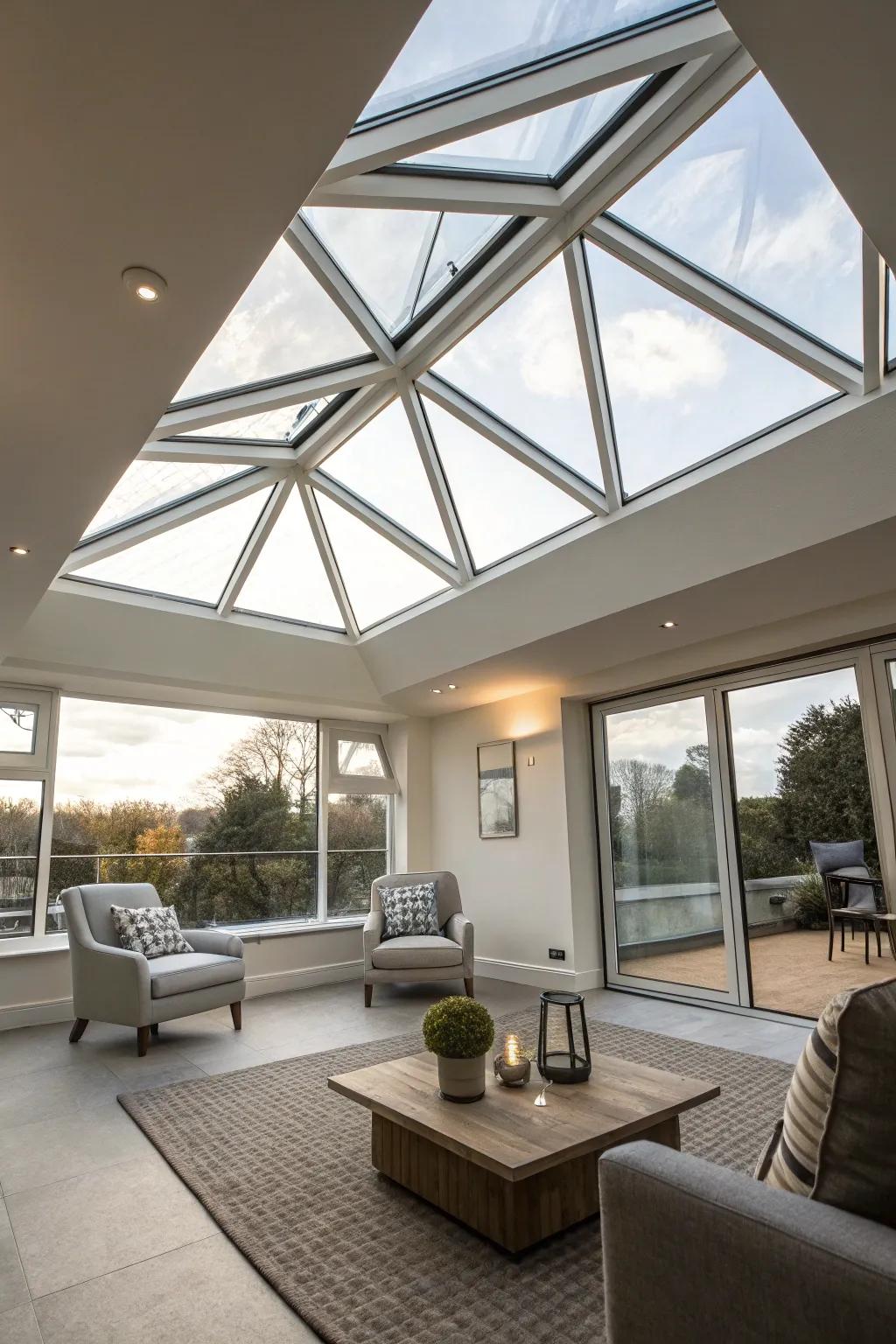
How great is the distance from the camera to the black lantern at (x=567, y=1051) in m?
2.69

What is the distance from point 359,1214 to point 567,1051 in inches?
Result: 34.0

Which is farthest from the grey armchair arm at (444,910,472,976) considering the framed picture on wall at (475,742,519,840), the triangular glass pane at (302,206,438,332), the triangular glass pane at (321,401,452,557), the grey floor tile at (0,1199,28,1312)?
the triangular glass pane at (302,206,438,332)

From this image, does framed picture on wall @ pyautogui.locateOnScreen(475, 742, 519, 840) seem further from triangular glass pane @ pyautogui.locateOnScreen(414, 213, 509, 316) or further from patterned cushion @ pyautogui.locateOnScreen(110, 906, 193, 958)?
triangular glass pane @ pyautogui.locateOnScreen(414, 213, 509, 316)

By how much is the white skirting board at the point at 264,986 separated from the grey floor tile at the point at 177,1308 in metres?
3.59

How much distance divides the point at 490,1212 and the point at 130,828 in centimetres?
469

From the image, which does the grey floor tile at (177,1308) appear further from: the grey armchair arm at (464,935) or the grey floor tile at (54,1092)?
the grey armchair arm at (464,935)

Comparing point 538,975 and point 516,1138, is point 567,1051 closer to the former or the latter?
point 516,1138

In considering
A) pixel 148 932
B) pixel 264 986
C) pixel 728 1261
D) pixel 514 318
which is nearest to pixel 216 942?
pixel 148 932

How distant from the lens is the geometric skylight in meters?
2.43

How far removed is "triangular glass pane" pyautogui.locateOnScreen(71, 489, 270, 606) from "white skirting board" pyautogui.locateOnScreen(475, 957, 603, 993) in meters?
3.90

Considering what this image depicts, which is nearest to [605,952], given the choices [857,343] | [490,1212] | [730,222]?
[490,1212]

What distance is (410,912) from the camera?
6074mm

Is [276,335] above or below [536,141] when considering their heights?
below

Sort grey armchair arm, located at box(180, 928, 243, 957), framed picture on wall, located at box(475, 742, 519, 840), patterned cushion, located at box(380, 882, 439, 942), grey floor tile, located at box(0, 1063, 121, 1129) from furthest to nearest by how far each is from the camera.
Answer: framed picture on wall, located at box(475, 742, 519, 840), patterned cushion, located at box(380, 882, 439, 942), grey armchair arm, located at box(180, 928, 243, 957), grey floor tile, located at box(0, 1063, 121, 1129)
